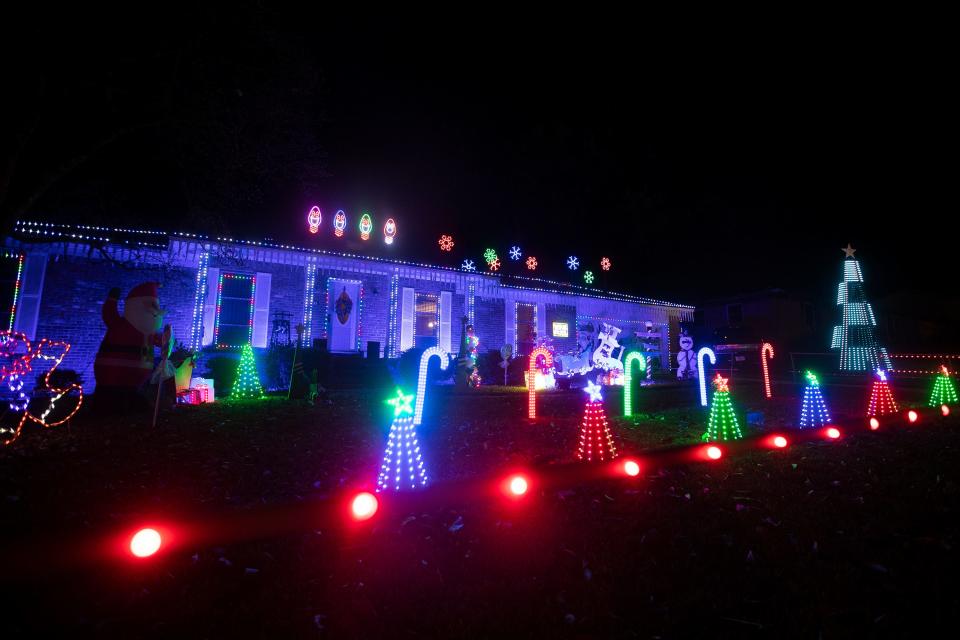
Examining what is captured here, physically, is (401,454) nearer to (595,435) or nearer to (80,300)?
(595,435)

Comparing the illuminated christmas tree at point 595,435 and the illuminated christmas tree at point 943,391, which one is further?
the illuminated christmas tree at point 943,391

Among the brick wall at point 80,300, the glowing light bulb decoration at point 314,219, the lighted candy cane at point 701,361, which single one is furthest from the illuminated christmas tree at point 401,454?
the glowing light bulb decoration at point 314,219

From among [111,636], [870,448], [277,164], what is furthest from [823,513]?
[277,164]

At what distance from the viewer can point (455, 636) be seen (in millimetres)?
2383

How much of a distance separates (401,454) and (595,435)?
2778 mm

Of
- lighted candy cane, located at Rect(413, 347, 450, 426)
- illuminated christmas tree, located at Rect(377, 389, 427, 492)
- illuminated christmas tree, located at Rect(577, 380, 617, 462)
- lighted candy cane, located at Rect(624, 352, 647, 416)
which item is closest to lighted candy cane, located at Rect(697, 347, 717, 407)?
A: lighted candy cane, located at Rect(624, 352, 647, 416)

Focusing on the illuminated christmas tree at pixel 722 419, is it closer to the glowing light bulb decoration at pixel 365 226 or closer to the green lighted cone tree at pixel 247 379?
the green lighted cone tree at pixel 247 379

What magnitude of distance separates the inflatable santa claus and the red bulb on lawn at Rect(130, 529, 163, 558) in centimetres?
746

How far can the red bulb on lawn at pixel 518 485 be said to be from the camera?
3.07 metres

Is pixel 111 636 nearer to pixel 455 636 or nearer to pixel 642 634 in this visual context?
pixel 455 636

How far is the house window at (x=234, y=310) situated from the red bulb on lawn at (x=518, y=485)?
13.0 metres

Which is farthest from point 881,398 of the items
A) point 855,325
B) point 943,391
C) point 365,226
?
point 855,325

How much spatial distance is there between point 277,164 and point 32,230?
6.02 m

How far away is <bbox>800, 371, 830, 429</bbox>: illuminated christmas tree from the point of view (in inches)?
340
